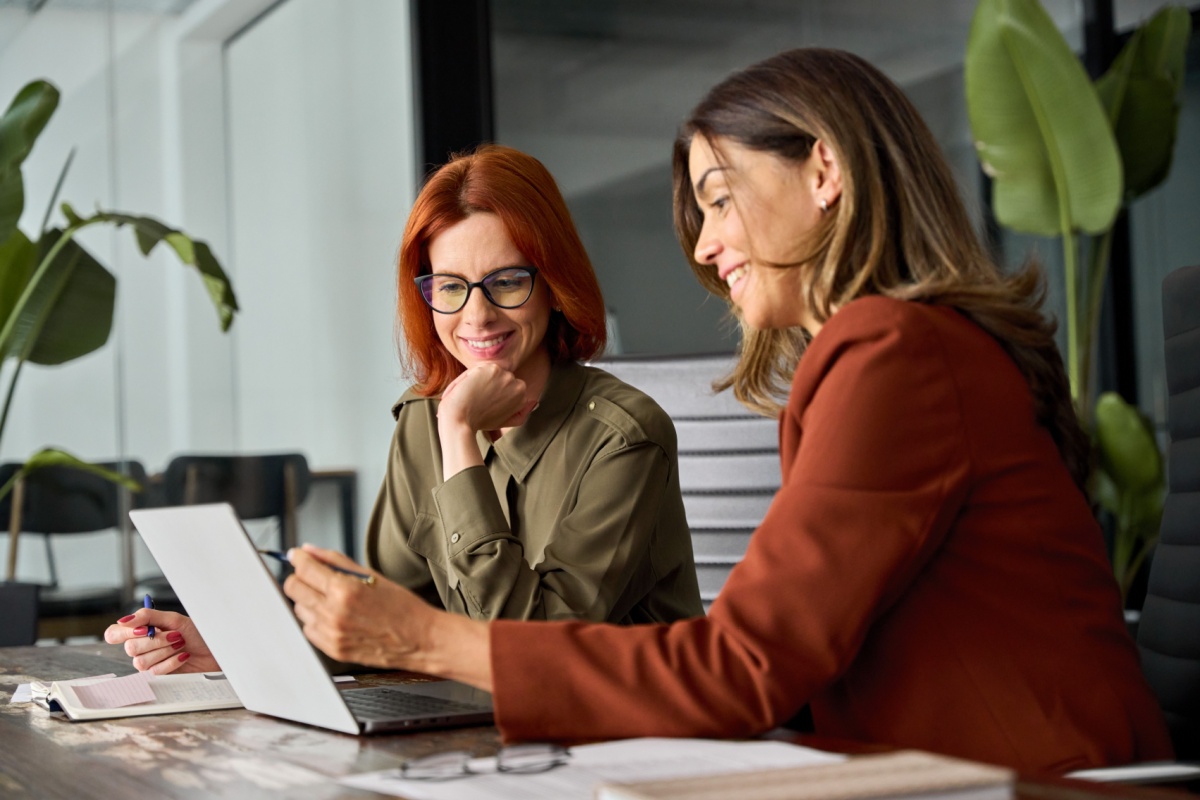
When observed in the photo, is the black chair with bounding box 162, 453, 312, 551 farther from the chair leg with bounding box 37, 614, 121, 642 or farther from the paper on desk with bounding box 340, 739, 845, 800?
the paper on desk with bounding box 340, 739, 845, 800

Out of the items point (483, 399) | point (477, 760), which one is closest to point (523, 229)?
point (483, 399)

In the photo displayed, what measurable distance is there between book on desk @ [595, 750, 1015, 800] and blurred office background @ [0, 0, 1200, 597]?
3.28 m

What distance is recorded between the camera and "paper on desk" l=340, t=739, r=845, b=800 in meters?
0.81

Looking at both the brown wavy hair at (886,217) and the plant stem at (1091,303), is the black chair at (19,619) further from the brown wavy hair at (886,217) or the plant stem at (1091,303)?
the plant stem at (1091,303)

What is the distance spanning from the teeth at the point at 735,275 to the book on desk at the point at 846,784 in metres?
0.56

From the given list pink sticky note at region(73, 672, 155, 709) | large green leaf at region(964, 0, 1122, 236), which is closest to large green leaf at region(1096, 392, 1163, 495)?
large green leaf at region(964, 0, 1122, 236)

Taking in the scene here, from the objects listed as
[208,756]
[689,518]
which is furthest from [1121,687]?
[689,518]

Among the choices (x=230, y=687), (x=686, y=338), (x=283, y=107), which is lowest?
(x=230, y=687)

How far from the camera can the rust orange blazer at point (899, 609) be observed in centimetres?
95

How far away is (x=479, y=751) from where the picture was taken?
3.17ft

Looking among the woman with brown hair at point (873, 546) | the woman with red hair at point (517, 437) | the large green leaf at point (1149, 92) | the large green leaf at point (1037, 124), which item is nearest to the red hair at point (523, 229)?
the woman with red hair at point (517, 437)

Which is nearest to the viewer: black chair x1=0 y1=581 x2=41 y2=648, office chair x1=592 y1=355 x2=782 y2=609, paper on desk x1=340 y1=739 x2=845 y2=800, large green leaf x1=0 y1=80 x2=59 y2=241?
paper on desk x1=340 y1=739 x2=845 y2=800

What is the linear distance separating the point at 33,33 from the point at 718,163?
347 cm

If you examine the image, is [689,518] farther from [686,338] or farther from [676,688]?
[686,338]
